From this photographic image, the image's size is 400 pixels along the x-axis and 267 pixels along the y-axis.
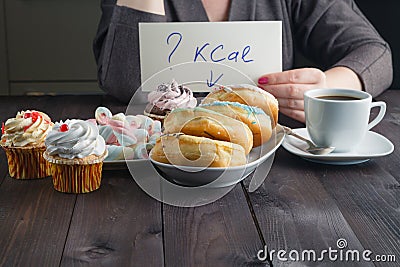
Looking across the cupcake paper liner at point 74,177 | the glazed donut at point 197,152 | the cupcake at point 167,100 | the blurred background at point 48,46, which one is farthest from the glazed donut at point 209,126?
the blurred background at point 48,46

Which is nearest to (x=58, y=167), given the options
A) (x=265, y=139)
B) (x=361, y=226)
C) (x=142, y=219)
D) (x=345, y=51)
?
(x=142, y=219)

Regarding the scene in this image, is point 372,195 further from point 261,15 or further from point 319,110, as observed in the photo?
point 261,15

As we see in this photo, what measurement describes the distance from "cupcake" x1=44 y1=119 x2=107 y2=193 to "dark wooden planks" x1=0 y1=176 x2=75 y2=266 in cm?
3

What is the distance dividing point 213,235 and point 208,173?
0.11 metres

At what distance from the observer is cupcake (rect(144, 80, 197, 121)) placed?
1.21 meters

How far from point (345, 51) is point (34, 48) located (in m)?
1.47

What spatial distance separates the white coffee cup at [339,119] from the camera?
3.53 ft

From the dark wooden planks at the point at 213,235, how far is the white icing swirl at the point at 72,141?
5.8 inches

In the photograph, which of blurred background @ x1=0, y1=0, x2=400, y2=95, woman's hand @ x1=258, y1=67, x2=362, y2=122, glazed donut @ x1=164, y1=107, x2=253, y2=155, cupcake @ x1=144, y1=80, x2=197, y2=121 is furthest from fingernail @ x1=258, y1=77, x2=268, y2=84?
blurred background @ x1=0, y1=0, x2=400, y2=95

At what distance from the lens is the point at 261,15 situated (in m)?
1.79

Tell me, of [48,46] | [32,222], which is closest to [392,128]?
[32,222]

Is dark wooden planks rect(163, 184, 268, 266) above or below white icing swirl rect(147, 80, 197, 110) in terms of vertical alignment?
above

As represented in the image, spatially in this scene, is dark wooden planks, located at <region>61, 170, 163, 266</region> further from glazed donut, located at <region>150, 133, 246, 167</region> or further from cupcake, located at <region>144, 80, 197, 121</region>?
cupcake, located at <region>144, 80, 197, 121</region>

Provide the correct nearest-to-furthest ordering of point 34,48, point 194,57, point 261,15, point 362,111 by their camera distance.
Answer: point 362,111 → point 194,57 → point 261,15 → point 34,48
